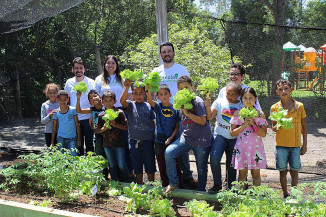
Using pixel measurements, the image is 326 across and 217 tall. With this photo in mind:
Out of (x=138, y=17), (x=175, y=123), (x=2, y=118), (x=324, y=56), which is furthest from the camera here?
(x=138, y=17)

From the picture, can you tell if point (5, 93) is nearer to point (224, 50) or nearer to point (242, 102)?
point (224, 50)

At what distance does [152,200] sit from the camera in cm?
362

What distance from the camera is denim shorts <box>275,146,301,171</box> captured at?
3.71 metres

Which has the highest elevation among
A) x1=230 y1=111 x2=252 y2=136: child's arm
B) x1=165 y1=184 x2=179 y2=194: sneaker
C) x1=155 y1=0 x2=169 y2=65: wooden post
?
x1=155 y1=0 x2=169 y2=65: wooden post

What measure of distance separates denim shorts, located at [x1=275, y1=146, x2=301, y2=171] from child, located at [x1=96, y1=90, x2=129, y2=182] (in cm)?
208

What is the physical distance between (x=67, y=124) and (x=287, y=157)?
327 cm

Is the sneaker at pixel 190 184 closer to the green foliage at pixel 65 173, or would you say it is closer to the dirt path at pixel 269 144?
the dirt path at pixel 269 144

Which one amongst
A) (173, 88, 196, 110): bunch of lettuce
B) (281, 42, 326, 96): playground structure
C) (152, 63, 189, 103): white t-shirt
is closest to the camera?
(173, 88, 196, 110): bunch of lettuce

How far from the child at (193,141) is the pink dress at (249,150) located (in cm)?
38

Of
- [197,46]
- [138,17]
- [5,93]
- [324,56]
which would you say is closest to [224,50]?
[197,46]

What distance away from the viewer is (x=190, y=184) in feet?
14.3

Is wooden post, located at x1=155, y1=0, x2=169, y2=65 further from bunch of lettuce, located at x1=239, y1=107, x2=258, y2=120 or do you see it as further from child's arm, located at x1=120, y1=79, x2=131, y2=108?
bunch of lettuce, located at x1=239, y1=107, x2=258, y2=120

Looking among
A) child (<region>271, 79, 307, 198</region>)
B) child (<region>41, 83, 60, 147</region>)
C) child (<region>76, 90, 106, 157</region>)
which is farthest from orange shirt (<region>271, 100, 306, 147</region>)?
child (<region>41, 83, 60, 147</region>)

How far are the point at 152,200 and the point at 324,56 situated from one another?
4.36 metres
